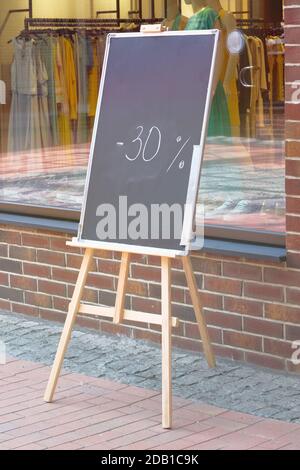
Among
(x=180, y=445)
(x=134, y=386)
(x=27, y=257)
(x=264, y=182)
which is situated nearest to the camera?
(x=180, y=445)

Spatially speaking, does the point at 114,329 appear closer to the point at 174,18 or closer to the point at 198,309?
the point at 198,309

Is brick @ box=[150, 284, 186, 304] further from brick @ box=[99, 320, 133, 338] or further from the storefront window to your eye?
the storefront window

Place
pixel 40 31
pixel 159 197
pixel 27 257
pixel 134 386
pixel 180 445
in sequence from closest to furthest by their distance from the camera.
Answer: pixel 180 445 < pixel 159 197 < pixel 134 386 < pixel 27 257 < pixel 40 31

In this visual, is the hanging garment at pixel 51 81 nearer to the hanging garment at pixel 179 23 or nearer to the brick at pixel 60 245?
the brick at pixel 60 245

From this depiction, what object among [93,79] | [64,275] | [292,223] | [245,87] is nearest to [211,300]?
[292,223]

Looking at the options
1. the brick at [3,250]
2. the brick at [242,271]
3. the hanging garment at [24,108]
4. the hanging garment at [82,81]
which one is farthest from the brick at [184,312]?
the hanging garment at [24,108]

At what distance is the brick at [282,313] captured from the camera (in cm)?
625

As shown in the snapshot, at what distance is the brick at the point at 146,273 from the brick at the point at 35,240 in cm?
75

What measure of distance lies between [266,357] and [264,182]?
108cm

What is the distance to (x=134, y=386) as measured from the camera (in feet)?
20.4

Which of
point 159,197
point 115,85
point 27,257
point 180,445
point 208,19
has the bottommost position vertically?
point 180,445

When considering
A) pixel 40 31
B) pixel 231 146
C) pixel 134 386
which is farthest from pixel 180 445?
pixel 40 31

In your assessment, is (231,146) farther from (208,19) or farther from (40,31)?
(40,31)

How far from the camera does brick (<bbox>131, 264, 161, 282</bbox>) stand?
6914 mm
